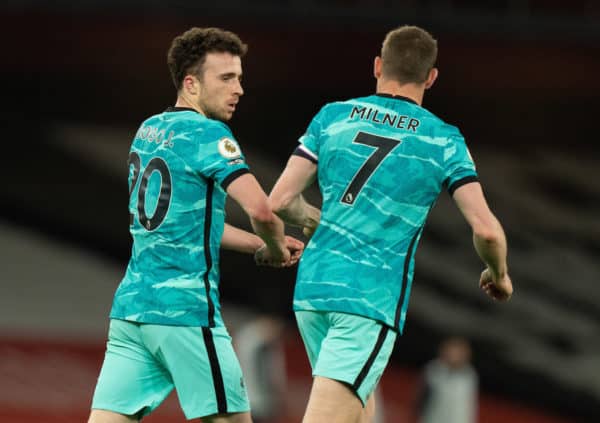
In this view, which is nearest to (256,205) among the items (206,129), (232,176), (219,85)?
(232,176)

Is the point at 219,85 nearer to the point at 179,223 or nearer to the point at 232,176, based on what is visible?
the point at 232,176

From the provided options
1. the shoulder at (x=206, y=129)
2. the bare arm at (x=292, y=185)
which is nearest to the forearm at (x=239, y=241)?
the bare arm at (x=292, y=185)

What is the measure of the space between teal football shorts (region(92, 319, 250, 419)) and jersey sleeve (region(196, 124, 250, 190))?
608mm

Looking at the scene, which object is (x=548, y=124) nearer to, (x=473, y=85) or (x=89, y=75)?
(x=473, y=85)

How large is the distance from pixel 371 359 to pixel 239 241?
0.89 meters

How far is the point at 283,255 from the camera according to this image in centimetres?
493

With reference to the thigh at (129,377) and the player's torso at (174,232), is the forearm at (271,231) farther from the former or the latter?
the thigh at (129,377)

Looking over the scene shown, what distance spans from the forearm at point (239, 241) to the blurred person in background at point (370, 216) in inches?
17.3

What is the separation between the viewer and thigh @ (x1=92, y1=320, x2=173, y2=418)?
4.73 meters

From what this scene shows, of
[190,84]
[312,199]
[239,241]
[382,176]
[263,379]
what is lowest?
[263,379]

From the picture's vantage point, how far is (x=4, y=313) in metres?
17.1

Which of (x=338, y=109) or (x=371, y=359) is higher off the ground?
(x=338, y=109)

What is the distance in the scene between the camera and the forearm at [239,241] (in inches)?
203

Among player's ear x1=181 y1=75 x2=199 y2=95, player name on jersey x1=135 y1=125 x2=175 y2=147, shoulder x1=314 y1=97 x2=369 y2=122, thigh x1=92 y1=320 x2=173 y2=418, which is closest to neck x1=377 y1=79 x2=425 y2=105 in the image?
shoulder x1=314 y1=97 x2=369 y2=122
